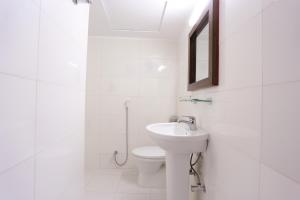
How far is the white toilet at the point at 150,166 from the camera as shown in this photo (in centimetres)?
212

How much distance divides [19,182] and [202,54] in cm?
154

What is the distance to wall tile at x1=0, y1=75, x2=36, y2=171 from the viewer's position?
1.54 ft

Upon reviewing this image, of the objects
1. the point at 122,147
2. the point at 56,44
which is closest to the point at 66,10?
the point at 56,44

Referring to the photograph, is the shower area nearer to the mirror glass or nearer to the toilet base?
the toilet base

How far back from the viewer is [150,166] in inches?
85.0

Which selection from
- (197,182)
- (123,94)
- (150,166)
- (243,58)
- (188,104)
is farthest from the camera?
(123,94)

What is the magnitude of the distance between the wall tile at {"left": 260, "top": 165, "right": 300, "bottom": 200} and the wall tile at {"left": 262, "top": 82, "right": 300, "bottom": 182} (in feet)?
0.08

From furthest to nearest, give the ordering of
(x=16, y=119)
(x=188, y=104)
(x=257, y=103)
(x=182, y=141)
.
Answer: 1. (x=188, y=104)
2. (x=182, y=141)
3. (x=257, y=103)
4. (x=16, y=119)

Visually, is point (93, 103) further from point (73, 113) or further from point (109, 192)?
point (73, 113)

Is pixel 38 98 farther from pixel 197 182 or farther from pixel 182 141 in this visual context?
pixel 197 182

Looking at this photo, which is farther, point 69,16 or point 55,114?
point 69,16

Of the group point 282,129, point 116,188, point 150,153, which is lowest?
point 116,188

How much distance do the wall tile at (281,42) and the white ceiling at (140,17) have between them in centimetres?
127

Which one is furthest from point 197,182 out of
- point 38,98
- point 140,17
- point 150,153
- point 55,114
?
point 140,17
